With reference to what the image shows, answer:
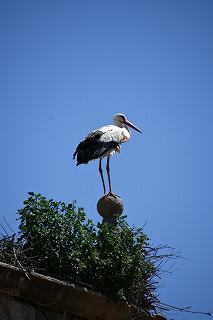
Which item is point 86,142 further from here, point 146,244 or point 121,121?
point 146,244

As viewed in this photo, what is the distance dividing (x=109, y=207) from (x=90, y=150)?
230 centimetres

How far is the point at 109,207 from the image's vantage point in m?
7.73

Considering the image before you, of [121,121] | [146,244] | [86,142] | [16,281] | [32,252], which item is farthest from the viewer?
[121,121]

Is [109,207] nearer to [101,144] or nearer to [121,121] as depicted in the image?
[101,144]

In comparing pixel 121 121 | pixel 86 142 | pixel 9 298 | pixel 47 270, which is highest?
pixel 121 121

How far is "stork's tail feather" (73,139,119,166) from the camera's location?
9688 millimetres

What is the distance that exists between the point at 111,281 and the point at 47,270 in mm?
751

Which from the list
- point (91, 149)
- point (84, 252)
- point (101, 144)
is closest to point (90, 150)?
point (91, 149)

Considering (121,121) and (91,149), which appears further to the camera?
(121,121)

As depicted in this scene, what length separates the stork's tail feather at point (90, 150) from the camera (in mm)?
9688

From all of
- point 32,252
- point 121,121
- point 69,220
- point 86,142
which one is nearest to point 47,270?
point 32,252

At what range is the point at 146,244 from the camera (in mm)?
6777

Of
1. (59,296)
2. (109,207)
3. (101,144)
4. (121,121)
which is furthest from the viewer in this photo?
(121,121)

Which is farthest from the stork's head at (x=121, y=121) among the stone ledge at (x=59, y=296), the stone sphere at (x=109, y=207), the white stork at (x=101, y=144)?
the stone ledge at (x=59, y=296)
